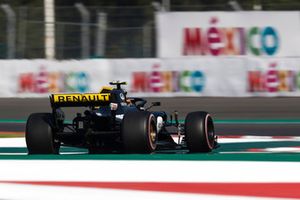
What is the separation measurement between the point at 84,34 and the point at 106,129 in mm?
11434

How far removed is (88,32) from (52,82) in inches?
67.0

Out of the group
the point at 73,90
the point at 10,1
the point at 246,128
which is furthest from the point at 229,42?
the point at 10,1

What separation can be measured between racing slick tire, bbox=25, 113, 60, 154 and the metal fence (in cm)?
1077

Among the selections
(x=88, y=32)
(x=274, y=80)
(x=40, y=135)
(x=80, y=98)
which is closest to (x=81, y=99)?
(x=80, y=98)

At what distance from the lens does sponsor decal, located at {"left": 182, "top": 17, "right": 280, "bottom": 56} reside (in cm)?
1744

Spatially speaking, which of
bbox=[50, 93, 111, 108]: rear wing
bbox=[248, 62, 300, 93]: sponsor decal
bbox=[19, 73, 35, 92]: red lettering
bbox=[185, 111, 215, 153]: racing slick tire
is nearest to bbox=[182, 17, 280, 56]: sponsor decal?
bbox=[248, 62, 300, 93]: sponsor decal

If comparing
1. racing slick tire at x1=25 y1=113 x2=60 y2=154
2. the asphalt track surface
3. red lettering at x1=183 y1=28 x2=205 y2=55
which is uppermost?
red lettering at x1=183 y1=28 x2=205 y2=55

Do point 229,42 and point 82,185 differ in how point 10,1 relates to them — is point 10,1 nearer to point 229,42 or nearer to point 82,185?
point 229,42

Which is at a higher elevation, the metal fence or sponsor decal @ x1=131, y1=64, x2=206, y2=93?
the metal fence

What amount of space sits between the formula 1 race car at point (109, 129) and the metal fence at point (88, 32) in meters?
10.4

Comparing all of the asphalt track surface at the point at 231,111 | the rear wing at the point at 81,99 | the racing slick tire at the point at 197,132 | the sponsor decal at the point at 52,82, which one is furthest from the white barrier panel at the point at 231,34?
the rear wing at the point at 81,99

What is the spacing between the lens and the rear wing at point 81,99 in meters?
7.15

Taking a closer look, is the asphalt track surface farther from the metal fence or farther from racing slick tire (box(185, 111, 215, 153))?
racing slick tire (box(185, 111, 215, 153))

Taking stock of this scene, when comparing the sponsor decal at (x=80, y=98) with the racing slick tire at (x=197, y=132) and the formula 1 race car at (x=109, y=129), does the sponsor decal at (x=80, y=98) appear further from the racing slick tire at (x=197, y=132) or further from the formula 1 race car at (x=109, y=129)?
the racing slick tire at (x=197, y=132)
